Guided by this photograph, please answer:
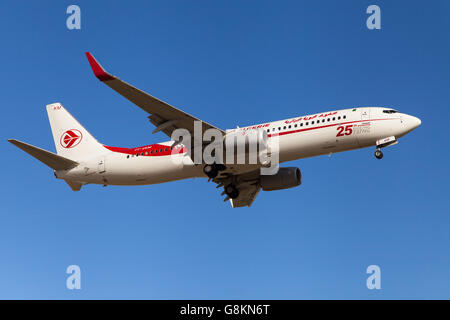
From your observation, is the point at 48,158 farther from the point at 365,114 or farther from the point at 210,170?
the point at 365,114

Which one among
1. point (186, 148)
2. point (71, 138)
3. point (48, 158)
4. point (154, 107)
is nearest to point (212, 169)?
point (186, 148)

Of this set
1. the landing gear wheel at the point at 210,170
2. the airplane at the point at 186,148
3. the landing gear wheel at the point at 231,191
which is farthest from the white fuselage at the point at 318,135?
the landing gear wheel at the point at 231,191

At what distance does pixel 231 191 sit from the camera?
145 feet

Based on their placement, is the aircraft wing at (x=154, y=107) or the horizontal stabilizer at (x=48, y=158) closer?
the aircraft wing at (x=154, y=107)

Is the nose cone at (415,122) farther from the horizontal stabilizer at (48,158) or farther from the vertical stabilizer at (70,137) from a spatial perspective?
the horizontal stabilizer at (48,158)

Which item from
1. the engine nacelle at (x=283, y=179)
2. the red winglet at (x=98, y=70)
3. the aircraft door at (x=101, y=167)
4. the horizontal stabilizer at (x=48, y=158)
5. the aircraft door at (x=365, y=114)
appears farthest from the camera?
the engine nacelle at (x=283, y=179)

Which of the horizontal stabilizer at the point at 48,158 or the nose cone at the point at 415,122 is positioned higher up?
the nose cone at the point at 415,122

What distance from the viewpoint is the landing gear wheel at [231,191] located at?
44156 mm

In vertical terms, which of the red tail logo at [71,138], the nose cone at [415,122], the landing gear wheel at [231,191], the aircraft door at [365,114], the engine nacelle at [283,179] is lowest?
the landing gear wheel at [231,191]

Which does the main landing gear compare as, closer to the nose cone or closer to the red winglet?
the red winglet

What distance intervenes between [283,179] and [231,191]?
410 centimetres
